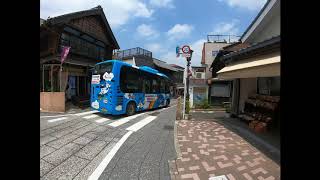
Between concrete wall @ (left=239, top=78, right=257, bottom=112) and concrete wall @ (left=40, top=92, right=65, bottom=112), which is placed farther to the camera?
concrete wall @ (left=40, top=92, right=65, bottom=112)

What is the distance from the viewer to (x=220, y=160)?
454 cm

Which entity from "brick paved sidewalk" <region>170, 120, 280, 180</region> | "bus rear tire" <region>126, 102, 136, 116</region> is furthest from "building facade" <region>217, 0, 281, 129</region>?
"bus rear tire" <region>126, 102, 136, 116</region>

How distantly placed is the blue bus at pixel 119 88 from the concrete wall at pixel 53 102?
2.13 meters

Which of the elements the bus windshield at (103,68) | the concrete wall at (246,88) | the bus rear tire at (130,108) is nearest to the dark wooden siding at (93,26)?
the bus windshield at (103,68)

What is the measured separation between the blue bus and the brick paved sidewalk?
4.72 metres

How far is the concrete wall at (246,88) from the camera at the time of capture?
10102 mm

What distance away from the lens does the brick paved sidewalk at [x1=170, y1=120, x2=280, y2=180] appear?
150 inches

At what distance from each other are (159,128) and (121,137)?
211cm

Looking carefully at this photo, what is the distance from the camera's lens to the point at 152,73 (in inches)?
529

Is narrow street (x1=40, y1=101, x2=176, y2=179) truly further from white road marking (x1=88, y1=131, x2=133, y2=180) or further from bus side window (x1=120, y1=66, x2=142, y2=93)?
bus side window (x1=120, y1=66, x2=142, y2=93)

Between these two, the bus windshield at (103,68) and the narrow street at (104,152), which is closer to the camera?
the narrow street at (104,152)

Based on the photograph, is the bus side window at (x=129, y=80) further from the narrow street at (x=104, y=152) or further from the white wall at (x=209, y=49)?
the white wall at (x=209, y=49)

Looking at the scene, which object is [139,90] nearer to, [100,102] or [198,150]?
[100,102]
